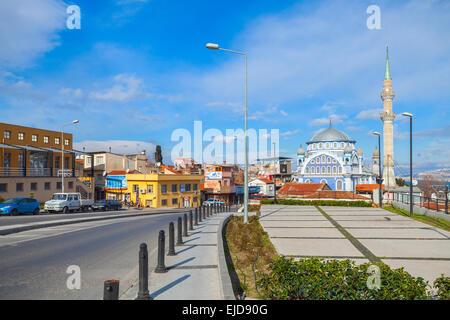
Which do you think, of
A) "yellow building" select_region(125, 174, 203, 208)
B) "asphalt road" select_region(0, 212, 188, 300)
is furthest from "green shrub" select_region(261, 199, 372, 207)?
"yellow building" select_region(125, 174, 203, 208)

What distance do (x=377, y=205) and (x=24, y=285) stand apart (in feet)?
90.2

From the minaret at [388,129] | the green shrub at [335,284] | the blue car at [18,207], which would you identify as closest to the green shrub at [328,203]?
the blue car at [18,207]

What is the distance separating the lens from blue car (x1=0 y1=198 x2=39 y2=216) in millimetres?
20812

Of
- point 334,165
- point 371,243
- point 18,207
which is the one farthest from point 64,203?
point 334,165

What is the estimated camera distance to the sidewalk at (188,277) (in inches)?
230

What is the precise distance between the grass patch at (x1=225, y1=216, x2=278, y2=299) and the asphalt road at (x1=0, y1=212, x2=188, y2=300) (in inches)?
92.0

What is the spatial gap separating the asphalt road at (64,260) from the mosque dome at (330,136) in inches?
3128

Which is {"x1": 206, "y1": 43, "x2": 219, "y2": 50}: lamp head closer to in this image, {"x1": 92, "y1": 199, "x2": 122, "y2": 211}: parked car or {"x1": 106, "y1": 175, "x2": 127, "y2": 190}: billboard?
{"x1": 92, "y1": 199, "x2": 122, "y2": 211}: parked car

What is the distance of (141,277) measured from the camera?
5.68 metres

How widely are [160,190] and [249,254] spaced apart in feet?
128
